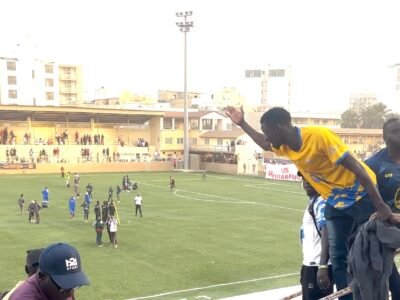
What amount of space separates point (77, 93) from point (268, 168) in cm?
4805

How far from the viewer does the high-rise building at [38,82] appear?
80.6 m

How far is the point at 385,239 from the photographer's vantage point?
3289 millimetres

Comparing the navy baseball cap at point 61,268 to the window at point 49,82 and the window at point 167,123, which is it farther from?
the window at point 49,82

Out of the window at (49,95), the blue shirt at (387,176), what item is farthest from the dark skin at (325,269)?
the window at (49,95)

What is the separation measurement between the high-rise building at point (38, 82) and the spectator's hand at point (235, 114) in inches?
3147

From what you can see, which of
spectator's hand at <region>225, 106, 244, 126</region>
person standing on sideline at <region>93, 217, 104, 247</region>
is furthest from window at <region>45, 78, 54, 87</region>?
spectator's hand at <region>225, 106, 244, 126</region>

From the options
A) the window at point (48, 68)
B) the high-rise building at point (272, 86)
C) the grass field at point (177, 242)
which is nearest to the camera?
the grass field at point (177, 242)

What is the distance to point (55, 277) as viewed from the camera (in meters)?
2.96

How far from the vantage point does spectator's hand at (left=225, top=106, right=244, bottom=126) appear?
4.98 meters

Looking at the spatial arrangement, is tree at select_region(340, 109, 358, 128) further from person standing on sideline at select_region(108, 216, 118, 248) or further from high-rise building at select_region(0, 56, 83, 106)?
person standing on sideline at select_region(108, 216, 118, 248)

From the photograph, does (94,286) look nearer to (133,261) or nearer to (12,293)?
(133,261)

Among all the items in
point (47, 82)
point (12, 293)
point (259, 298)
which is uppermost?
point (47, 82)

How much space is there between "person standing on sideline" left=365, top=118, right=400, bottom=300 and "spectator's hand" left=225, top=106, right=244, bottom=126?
1.35 meters

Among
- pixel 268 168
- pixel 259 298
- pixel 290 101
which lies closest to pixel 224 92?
pixel 290 101
